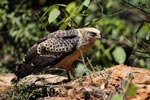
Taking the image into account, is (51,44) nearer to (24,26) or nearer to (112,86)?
(112,86)

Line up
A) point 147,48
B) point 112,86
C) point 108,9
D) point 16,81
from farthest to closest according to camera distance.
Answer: point 108,9
point 147,48
point 16,81
point 112,86

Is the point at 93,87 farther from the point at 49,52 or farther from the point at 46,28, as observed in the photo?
the point at 46,28

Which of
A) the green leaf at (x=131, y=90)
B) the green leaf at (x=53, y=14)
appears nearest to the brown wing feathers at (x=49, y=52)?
the green leaf at (x=53, y=14)

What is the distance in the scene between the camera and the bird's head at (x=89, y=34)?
21.3 ft

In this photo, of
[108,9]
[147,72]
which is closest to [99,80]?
[147,72]

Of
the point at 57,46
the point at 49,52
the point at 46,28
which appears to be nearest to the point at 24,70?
the point at 49,52

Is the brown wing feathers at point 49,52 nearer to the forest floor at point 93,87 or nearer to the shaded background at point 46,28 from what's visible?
the forest floor at point 93,87

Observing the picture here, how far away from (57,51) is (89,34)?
453 millimetres

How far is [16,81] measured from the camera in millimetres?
6359

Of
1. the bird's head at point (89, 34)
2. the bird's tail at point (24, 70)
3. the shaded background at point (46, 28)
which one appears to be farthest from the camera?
the shaded background at point (46, 28)

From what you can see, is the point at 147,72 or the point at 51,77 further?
the point at 51,77

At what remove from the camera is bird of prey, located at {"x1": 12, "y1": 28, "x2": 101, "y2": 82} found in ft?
20.8

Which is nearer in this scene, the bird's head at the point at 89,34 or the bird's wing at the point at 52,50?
the bird's wing at the point at 52,50

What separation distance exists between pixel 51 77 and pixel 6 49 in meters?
4.41
